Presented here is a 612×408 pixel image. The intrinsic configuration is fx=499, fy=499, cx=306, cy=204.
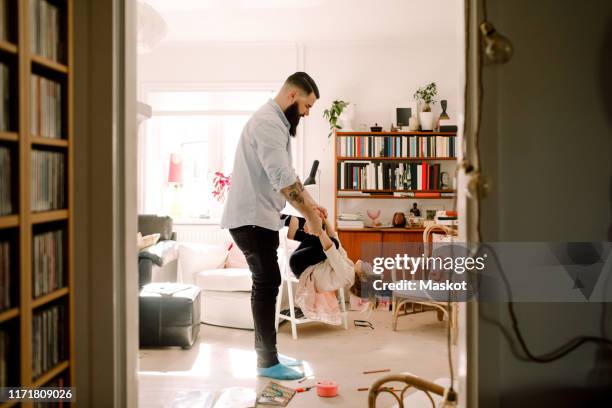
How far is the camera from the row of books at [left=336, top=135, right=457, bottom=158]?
4.95 meters

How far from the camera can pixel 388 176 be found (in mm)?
4996

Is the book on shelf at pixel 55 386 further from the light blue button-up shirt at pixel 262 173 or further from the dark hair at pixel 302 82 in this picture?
the dark hair at pixel 302 82

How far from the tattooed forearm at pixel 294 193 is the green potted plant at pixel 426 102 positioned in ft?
8.87

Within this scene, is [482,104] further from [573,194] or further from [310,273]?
[310,273]

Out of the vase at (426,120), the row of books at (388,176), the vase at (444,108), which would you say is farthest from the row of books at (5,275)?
the vase at (444,108)

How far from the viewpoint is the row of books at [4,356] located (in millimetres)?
1258

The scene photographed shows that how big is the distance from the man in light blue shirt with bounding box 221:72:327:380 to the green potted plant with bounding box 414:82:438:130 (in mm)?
2479

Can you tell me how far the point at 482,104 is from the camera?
1439mm

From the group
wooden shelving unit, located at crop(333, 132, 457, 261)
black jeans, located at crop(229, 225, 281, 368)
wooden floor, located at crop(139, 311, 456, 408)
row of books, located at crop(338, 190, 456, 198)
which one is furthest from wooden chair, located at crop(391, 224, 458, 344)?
black jeans, located at crop(229, 225, 281, 368)

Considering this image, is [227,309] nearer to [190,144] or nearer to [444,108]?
[190,144]

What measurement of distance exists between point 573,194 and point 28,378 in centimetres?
159

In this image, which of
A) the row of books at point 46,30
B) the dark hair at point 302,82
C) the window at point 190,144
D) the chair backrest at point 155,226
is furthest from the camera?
the window at point 190,144

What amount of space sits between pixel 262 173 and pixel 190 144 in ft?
10.2

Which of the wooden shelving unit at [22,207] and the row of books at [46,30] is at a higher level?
the row of books at [46,30]
